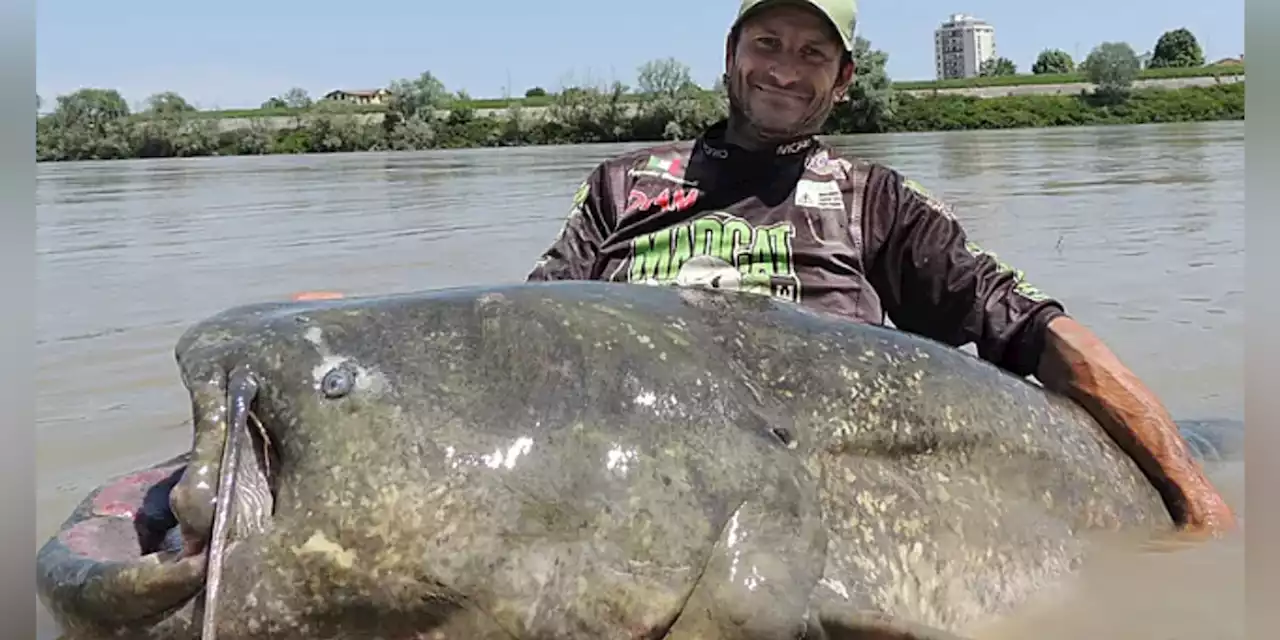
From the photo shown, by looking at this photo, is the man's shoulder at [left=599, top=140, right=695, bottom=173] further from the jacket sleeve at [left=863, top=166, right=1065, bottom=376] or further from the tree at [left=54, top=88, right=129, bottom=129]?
the tree at [left=54, top=88, right=129, bottom=129]

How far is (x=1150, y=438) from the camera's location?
9.53 ft

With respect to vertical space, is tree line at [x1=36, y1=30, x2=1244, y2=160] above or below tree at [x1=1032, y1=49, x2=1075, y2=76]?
below

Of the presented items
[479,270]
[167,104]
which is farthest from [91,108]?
[479,270]

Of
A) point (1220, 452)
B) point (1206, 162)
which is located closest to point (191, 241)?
point (1220, 452)

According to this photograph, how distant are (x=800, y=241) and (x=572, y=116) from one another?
48841 mm

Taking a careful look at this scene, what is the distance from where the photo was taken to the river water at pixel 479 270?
2.87 metres

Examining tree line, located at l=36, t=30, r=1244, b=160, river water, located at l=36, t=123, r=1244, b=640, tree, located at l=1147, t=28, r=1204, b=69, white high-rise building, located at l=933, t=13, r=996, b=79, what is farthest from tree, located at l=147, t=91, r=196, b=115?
white high-rise building, located at l=933, t=13, r=996, b=79

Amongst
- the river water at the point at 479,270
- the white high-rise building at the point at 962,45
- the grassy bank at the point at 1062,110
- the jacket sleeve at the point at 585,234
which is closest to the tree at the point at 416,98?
the grassy bank at the point at 1062,110

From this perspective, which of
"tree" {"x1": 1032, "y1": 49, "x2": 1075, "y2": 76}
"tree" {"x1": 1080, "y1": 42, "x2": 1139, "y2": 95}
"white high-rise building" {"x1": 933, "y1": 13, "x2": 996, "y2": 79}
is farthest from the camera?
"white high-rise building" {"x1": 933, "y1": 13, "x2": 996, "y2": 79}

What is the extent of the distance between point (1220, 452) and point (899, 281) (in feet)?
4.04

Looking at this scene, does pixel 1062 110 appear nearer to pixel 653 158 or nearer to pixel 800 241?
pixel 653 158

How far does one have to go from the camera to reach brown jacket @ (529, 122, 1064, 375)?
3.49 m

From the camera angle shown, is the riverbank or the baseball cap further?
the riverbank

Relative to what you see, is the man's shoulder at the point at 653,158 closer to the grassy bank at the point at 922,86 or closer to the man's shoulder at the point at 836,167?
the man's shoulder at the point at 836,167
